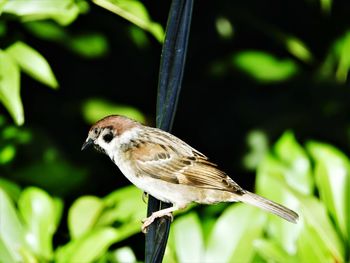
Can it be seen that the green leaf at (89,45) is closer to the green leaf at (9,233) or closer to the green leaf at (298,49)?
the green leaf at (298,49)

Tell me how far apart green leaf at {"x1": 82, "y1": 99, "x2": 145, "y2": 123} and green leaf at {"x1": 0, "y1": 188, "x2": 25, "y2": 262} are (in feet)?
2.74

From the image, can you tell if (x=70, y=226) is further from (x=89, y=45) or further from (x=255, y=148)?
(x=255, y=148)

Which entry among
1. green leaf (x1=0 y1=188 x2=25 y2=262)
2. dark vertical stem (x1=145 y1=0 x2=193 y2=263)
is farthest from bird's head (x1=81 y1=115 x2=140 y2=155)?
dark vertical stem (x1=145 y1=0 x2=193 y2=263)

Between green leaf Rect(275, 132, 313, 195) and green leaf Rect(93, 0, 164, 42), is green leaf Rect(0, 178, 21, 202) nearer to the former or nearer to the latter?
green leaf Rect(93, 0, 164, 42)

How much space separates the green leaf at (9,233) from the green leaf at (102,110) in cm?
83

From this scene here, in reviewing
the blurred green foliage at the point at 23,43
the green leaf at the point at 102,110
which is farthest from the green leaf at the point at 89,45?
the blurred green foliage at the point at 23,43

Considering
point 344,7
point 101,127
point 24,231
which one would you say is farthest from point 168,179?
point 344,7

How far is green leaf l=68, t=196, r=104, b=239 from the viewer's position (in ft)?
7.41

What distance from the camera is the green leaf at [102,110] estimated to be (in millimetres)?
2961

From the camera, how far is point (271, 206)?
88.4 inches

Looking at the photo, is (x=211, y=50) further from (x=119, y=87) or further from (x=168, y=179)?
(x=168, y=179)

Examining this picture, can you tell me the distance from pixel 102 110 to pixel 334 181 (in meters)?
0.98

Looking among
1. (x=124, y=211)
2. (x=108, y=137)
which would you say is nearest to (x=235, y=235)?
(x=124, y=211)

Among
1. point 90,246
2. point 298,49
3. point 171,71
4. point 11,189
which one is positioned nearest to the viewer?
point 171,71
